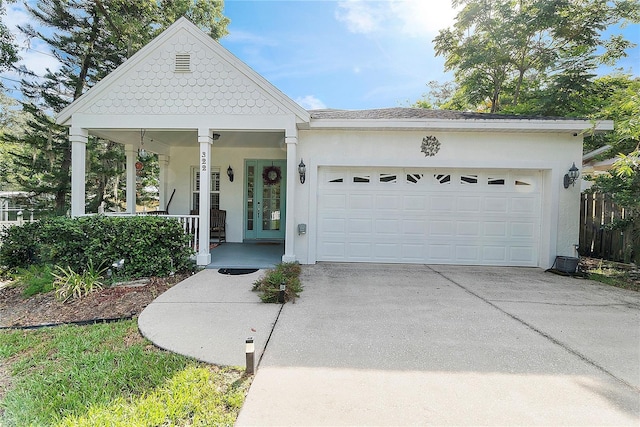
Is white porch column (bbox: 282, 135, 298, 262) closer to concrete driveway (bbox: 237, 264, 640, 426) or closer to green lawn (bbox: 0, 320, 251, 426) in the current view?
concrete driveway (bbox: 237, 264, 640, 426)

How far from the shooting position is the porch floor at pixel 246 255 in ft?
20.5

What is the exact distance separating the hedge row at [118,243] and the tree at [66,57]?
7.35 meters

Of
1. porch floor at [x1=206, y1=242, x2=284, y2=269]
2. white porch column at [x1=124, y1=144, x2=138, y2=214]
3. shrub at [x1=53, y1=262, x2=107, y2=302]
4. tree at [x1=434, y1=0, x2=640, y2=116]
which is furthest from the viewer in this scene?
tree at [x1=434, y1=0, x2=640, y2=116]

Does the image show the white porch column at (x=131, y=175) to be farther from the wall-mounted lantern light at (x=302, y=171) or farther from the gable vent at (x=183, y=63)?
the wall-mounted lantern light at (x=302, y=171)

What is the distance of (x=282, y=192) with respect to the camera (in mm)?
8984

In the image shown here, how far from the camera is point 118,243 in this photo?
17.3 ft

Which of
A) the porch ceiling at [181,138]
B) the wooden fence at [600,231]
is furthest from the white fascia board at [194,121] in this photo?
the wooden fence at [600,231]

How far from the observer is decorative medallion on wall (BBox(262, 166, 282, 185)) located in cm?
895

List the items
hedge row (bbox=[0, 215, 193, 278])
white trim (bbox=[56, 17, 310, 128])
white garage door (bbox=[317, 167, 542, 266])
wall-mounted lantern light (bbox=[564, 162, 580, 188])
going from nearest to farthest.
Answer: hedge row (bbox=[0, 215, 193, 278]) → white trim (bbox=[56, 17, 310, 128]) → wall-mounted lantern light (bbox=[564, 162, 580, 188]) → white garage door (bbox=[317, 167, 542, 266])

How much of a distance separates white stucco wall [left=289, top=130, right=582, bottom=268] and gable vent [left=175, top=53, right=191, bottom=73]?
8.92 ft

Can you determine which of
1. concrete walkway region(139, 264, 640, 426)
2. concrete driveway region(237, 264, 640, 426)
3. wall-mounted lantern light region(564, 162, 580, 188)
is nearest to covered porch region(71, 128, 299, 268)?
concrete walkway region(139, 264, 640, 426)

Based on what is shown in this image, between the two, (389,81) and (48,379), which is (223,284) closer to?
(48,379)

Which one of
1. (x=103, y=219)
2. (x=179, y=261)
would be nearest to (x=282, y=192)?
(x=179, y=261)

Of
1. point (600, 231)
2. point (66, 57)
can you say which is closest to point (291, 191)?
point (600, 231)
